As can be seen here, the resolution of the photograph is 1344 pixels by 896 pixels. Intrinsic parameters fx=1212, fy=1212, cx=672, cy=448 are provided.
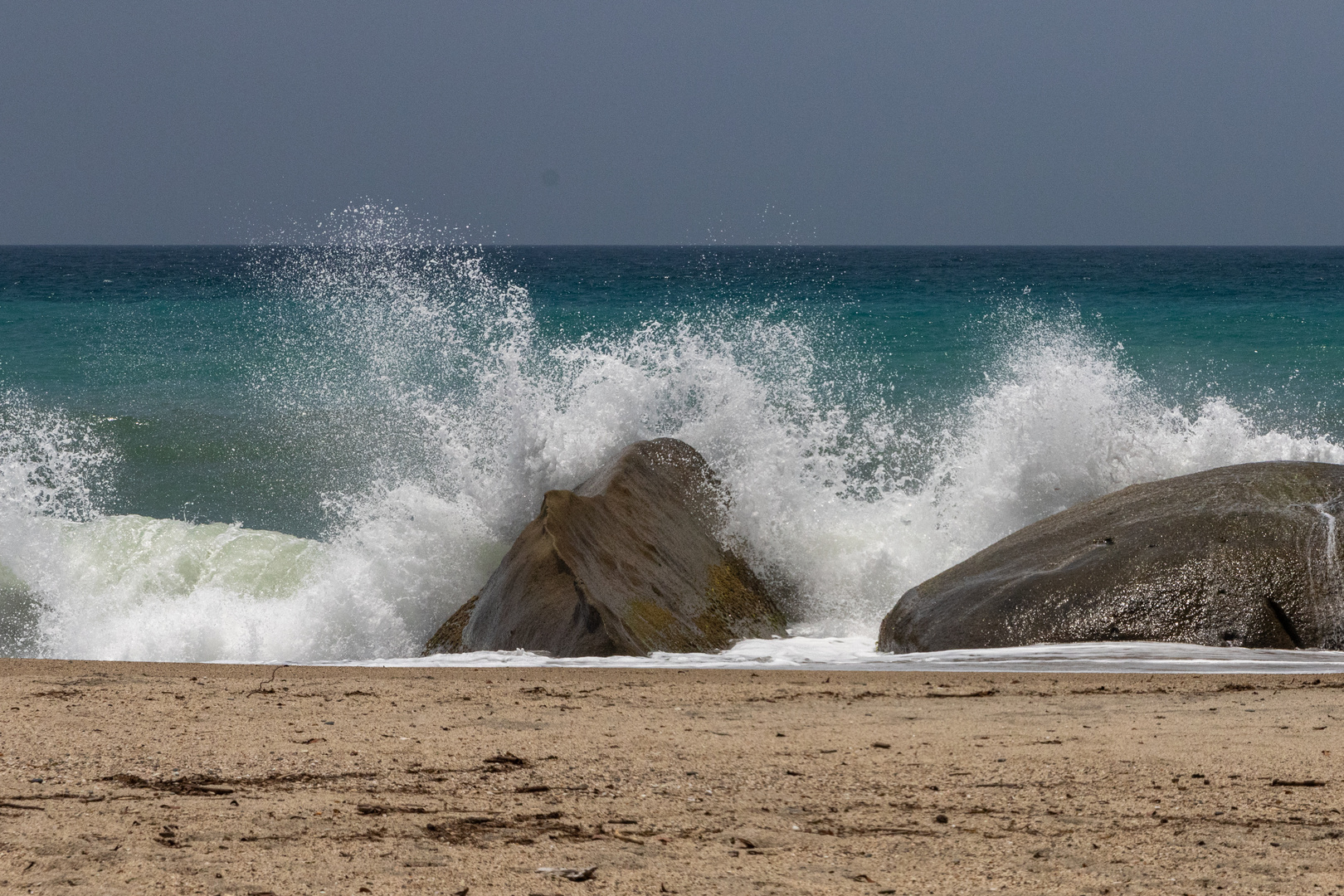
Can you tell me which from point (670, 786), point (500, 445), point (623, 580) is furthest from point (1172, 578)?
point (500, 445)

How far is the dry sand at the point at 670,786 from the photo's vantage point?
2.74 m

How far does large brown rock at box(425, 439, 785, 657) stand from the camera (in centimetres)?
596

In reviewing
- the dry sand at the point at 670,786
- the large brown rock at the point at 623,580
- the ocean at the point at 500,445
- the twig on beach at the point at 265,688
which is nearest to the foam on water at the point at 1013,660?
the ocean at the point at 500,445

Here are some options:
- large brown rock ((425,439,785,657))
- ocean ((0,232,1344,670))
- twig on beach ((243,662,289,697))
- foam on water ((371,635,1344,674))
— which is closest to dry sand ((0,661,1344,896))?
twig on beach ((243,662,289,697))

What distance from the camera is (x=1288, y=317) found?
24.8 m

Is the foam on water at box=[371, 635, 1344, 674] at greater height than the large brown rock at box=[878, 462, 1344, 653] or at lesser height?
lesser

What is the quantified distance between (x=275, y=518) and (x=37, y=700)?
778 centimetres

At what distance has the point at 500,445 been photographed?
841 centimetres

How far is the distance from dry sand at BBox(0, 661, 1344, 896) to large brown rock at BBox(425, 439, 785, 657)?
945mm

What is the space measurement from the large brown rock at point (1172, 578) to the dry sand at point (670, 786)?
3.12 ft

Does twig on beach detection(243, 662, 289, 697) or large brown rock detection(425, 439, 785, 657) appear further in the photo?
large brown rock detection(425, 439, 785, 657)

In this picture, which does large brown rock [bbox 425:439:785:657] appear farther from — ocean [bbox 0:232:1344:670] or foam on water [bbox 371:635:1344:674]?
ocean [bbox 0:232:1344:670]

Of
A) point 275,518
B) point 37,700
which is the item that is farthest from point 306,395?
point 37,700

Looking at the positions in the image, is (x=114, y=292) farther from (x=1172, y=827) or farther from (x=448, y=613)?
(x=1172, y=827)
